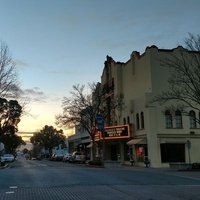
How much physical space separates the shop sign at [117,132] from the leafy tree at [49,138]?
94549 mm

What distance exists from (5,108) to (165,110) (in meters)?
33.8

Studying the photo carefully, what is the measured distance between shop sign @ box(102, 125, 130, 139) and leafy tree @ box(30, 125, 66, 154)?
9455 cm

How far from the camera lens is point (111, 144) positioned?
64812 mm

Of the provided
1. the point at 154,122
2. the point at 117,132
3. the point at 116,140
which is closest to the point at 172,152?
the point at 154,122

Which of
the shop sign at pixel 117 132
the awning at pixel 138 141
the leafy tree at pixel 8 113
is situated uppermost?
the leafy tree at pixel 8 113

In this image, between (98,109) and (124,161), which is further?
(98,109)

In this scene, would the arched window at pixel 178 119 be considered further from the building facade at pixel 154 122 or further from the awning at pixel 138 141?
the awning at pixel 138 141

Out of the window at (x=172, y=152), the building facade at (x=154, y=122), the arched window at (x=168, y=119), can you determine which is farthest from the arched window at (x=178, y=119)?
the window at (x=172, y=152)

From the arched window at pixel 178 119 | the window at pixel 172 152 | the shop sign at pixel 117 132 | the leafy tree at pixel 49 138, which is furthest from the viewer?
the leafy tree at pixel 49 138

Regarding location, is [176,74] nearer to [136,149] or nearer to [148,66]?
[148,66]

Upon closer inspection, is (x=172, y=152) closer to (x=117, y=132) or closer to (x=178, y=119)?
(x=178, y=119)

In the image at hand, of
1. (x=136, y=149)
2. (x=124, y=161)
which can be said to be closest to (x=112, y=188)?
(x=136, y=149)

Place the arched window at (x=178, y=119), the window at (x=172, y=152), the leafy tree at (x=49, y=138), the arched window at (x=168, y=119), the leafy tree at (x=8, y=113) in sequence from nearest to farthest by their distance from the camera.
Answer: the window at (x=172, y=152) < the arched window at (x=168, y=119) < the arched window at (x=178, y=119) < the leafy tree at (x=8, y=113) < the leafy tree at (x=49, y=138)

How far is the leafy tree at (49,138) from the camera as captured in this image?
156500 mm
